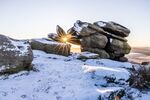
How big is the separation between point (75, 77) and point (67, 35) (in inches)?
715

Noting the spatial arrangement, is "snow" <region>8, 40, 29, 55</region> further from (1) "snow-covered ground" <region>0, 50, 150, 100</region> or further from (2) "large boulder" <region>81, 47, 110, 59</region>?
(2) "large boulder" <region>81, 47, 110, 59</region>

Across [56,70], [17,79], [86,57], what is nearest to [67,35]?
[86,57]

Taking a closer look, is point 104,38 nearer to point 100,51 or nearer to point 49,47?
point 100,51

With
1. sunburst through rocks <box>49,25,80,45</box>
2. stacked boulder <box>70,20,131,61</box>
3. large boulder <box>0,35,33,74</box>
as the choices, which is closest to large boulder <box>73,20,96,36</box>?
stacked boulder <box>70,20,131,61</box>

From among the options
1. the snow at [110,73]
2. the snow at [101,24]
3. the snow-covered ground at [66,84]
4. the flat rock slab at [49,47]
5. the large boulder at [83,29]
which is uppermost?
the snow at [101,24]

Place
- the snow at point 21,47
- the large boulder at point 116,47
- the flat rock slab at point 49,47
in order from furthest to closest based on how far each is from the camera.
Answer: the large boulder at point 116,47 → the flat rock slab at point 49,47 → the snow at point 21,47

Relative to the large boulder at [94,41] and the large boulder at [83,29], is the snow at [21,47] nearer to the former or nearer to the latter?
the large boulder at [83,29]

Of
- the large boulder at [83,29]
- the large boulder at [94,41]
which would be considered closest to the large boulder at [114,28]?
the large boulder at [94,41]

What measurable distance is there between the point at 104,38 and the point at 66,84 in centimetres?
1813

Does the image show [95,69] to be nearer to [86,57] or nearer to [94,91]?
[94,91]

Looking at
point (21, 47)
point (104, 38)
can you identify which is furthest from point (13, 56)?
point (104, 38)

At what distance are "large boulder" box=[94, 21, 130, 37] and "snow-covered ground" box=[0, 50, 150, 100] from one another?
1602 cm

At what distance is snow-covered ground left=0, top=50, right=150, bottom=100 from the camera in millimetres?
13539

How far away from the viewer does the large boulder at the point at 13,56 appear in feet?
54.2
